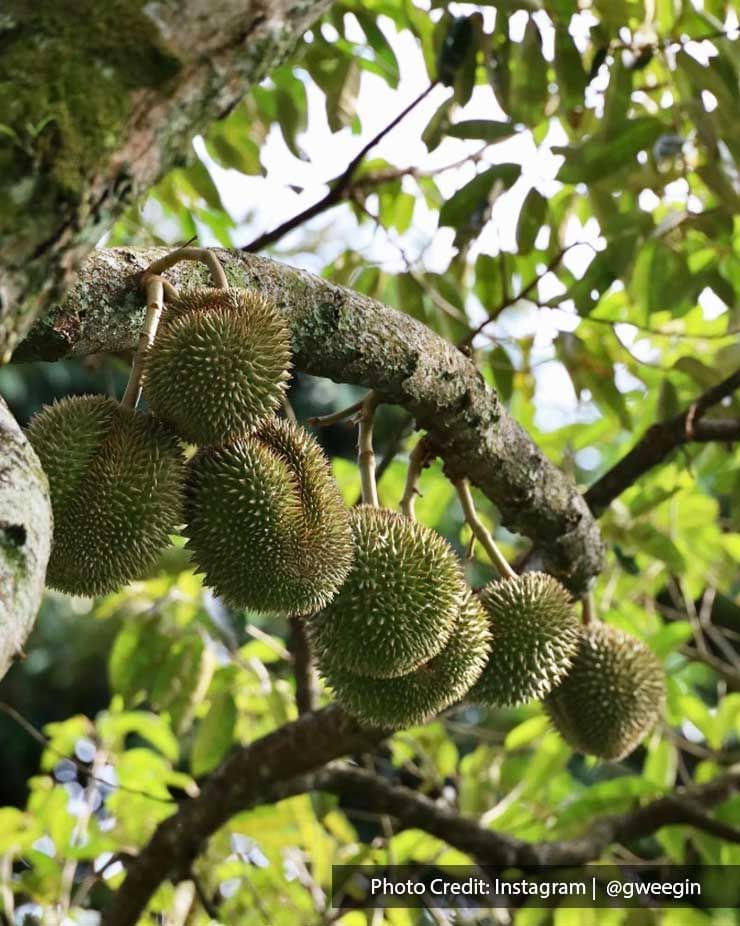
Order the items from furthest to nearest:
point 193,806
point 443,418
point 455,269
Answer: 1. point 455,269
2. point 193,806
3. point 443,418

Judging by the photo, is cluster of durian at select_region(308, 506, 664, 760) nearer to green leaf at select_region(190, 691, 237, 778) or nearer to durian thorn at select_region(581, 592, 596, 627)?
durian thorn at select_region(581, 592, 596, 627)

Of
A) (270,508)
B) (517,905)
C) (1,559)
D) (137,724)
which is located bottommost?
(517,905)

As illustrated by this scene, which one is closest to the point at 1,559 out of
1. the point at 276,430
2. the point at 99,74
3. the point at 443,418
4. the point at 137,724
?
the point at 99,74

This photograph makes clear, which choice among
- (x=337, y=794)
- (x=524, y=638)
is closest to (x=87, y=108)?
(x=524, y=638)

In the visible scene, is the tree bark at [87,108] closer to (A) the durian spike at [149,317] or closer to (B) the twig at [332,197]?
(A) the durian spike at [149,317]

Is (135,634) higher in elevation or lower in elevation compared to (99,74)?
lower

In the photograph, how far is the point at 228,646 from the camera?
2.82 m

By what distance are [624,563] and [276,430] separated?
4.71 ft

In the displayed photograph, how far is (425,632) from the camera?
5.21ft

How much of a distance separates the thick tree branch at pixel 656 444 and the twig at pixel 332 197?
90 cm

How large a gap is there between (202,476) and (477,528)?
2.12 ft

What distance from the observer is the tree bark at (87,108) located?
760 mm

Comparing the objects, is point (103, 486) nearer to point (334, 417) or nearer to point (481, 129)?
point (334, 417)

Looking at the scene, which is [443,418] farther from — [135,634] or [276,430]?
[135,634]
